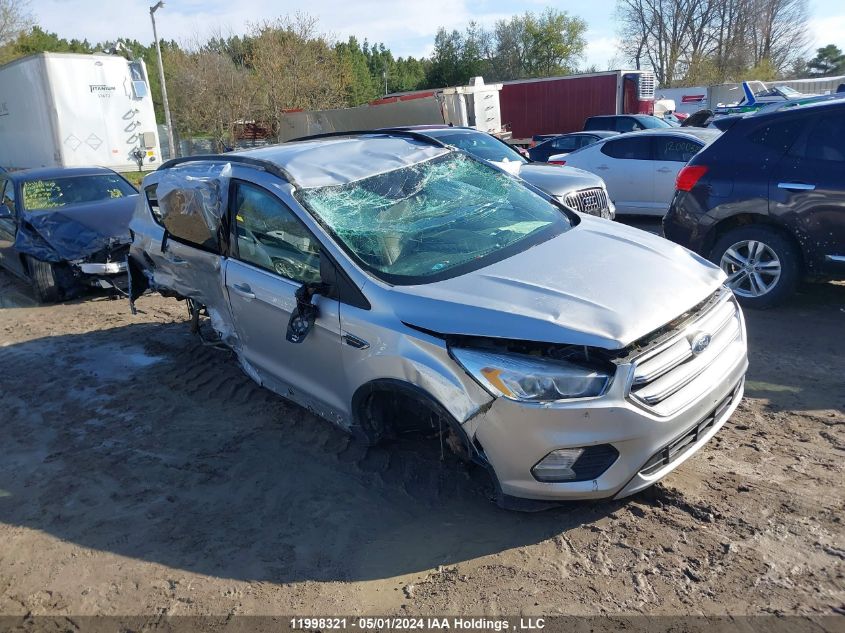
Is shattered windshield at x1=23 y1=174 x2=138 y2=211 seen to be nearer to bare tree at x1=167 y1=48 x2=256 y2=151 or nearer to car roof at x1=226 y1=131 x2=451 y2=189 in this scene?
car roof at x1=226 y1=131 x2=451 y2=189

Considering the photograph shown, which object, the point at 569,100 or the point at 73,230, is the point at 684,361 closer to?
the point at 73,230

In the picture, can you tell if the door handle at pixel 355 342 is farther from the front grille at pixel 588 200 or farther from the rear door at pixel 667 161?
the rear door at pixel 667 161

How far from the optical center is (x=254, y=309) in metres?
4.23

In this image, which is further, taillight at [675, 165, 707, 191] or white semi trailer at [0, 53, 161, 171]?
white semi trailer at [0, 53, 161, 171]

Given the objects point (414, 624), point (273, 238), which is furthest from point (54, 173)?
point (414, 624)

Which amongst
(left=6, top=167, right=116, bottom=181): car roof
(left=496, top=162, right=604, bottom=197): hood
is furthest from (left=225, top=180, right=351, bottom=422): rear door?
(left=6, top=167, right=116, bottom=181): car roof

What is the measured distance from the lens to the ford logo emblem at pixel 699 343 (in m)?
3.12

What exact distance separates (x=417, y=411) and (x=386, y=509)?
0.54 m

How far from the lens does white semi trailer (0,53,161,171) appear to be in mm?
14469

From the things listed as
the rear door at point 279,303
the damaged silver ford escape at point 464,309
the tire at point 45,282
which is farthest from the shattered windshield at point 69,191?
the rear door at point 279,303

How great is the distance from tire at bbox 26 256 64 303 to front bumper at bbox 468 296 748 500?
7.20 m

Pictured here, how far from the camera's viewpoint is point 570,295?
10.2 ft

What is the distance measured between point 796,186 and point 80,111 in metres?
14.8

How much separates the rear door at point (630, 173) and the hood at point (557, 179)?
2.34 meters
